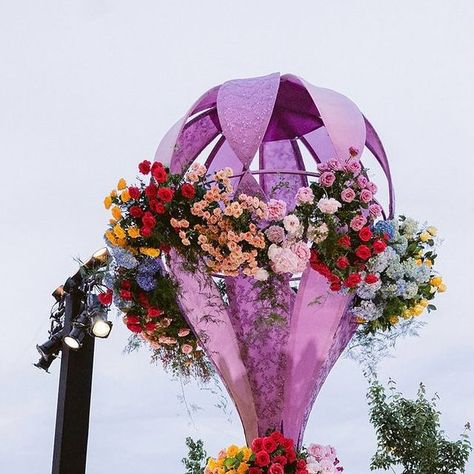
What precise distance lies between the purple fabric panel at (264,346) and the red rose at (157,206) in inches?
30.6

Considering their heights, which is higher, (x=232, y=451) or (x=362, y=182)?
(x=362, y=182)

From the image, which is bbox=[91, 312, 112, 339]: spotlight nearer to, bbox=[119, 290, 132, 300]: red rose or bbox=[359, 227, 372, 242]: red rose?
bbox=[119, 290, 132, 300]: red rose

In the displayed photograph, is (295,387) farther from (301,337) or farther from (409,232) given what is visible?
(409,232)

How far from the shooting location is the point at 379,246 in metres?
4.21

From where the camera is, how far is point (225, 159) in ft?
18.6

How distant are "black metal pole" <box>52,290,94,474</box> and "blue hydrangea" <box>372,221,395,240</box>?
2518 millimetres

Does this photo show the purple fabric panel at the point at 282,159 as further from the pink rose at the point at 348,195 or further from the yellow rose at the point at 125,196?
the yellow rose at the point at 125,196

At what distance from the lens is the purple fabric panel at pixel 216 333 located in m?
4.59

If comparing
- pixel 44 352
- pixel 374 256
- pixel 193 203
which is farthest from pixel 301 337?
pixel 44 352

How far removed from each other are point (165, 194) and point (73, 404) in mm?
2339

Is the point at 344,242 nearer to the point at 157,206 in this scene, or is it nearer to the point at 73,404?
the point at 157,206

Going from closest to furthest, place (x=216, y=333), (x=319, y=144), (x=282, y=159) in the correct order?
(x=216, y=333) → (x=319, y=144) → (x=282, y=159)

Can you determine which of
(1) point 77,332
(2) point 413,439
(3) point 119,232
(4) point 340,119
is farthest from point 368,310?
(2) point 413,439

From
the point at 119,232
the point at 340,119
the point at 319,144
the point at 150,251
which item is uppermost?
the point at 319,144
